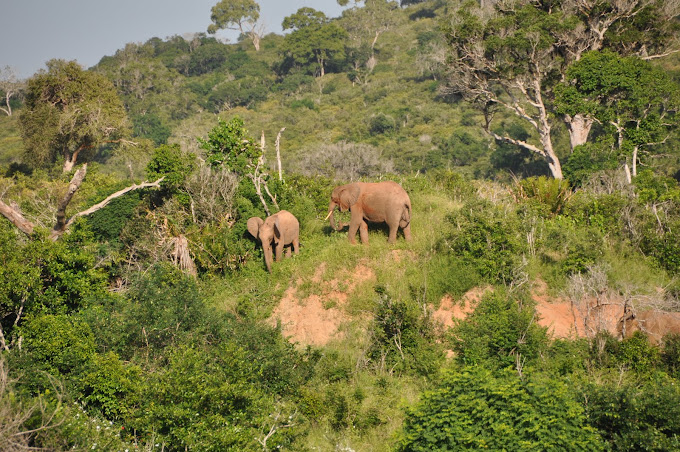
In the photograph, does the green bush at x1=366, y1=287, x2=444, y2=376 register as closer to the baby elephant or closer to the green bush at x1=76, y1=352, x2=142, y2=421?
the baby elephant

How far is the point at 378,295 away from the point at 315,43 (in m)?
64.3

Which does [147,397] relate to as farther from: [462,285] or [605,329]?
[605,329]

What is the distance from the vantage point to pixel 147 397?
423 inches

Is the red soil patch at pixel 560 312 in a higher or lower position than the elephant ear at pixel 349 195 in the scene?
lower

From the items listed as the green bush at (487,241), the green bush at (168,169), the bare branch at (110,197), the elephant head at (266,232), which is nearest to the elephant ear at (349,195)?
the elephant head at (266,232)

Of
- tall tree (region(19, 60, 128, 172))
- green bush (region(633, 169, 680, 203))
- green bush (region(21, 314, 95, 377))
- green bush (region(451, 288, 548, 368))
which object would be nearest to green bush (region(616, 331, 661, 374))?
green bush (region(451, 288, 548, 368))

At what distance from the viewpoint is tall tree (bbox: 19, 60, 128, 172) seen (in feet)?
116

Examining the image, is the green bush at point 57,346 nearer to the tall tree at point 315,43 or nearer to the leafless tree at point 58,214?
the leafless tree at point 58,214

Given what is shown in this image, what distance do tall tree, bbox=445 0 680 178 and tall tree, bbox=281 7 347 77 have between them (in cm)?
4669

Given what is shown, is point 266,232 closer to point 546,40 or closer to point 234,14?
point 546,40

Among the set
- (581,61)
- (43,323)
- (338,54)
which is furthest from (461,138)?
(43,323)

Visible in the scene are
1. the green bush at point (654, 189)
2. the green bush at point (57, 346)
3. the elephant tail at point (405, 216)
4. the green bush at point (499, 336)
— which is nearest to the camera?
the green bush at point (57, 346)

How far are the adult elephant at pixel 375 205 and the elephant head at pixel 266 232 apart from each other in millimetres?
1502

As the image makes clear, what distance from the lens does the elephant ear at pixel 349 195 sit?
51.0ft
